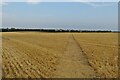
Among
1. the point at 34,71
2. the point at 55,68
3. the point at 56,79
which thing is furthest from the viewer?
the point at 55,68

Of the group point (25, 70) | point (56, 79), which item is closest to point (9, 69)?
point (25, 70)

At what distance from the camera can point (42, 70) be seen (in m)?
14.5

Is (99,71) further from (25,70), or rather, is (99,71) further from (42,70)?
(25,70)

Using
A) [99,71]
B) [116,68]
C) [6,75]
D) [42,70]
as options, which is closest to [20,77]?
[6,75]

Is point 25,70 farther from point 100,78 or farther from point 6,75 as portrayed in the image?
point 100,78

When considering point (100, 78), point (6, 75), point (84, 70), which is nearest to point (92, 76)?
point (100, 78)

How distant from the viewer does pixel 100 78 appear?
1264cm

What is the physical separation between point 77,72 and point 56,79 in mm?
2215

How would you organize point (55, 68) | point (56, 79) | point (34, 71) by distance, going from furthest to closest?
point (55, 68)
point (34, 71)
point (56, 79)

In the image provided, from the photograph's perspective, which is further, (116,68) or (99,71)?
(116,68)

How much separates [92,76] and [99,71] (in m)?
1.26

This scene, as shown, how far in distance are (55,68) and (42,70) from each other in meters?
1.05

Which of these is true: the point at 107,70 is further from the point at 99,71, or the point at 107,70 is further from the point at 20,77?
the point at 20,77

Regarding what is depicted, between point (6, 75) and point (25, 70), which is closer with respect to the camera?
point (6, 75)
